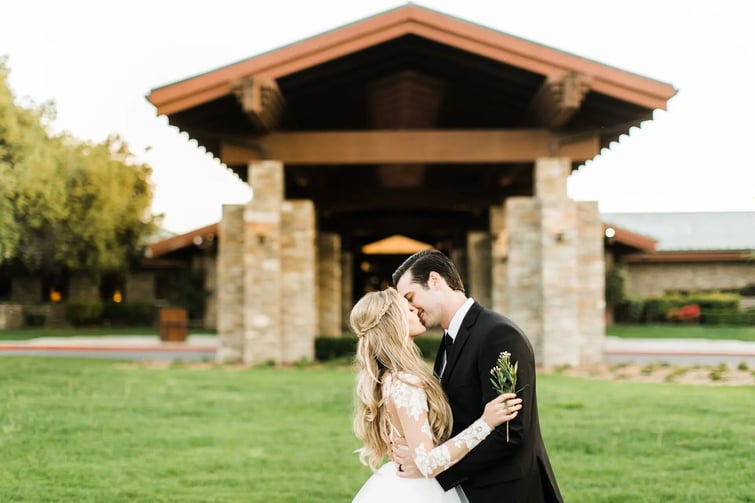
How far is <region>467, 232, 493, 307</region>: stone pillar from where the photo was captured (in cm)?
2498

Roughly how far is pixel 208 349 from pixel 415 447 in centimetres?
1946

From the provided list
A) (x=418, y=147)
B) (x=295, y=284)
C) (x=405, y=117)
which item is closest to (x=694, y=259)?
(x=405, y=117)

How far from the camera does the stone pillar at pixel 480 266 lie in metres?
25.0

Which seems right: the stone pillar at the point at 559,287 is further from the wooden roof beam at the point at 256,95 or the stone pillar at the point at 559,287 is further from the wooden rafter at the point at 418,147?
the wooden roof beam at the point at 256,95

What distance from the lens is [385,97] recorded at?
19297 mm

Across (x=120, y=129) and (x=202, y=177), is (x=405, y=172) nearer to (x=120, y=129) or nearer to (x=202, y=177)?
(x=202, y=177)

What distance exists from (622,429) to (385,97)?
12.2 m

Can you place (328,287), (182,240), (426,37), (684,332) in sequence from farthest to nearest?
(182,240), (684,332), (328,287), (426,37)

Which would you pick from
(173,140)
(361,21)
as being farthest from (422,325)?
(173,140)

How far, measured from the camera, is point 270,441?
8.42 m

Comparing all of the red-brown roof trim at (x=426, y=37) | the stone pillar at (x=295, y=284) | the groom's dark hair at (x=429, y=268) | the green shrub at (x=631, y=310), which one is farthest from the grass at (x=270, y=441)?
the green shrub at (x=631, y=310)

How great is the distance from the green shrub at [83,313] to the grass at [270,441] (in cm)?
1479

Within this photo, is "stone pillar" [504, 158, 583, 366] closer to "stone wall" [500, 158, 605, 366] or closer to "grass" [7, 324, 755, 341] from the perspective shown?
"stone wall" [500, 158, 605, 366]

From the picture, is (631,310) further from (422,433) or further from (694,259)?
(422,433)
